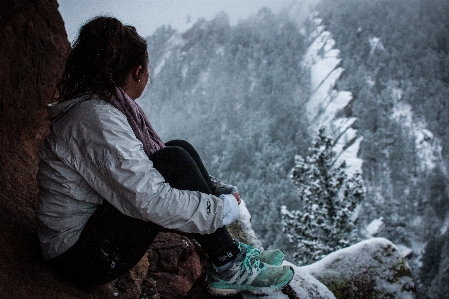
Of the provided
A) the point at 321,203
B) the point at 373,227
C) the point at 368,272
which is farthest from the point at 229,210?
the point at 373,227

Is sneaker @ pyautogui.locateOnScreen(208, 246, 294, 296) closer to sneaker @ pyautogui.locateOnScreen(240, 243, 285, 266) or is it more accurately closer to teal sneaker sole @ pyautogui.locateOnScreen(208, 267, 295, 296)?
teal sneaker sole @ pyautogui.locateOnScreen(208, 267, 295, 296)

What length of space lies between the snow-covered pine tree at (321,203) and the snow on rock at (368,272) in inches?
266

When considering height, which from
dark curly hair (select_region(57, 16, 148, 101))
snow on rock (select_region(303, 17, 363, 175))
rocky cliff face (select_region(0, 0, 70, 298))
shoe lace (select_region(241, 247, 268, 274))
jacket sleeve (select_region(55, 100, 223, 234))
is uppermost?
snow on rock (select_region(303, 17, 363, 175))

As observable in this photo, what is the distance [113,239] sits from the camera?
1295mm

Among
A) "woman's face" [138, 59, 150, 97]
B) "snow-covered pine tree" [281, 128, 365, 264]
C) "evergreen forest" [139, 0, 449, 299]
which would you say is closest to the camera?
"woman's face" [138, 59, 150, 97]

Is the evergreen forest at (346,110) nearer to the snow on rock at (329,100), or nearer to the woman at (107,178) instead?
the snow on rock at (329,100)

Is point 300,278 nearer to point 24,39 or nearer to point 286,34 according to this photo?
point 24,39

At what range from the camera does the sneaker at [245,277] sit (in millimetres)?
1638

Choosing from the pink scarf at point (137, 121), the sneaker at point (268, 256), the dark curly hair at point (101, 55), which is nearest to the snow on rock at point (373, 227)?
the sneaker at point (268, 256)

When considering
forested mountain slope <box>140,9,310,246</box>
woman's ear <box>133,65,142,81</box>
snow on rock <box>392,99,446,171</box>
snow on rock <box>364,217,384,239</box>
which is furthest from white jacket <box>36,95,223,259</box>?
snow on rock <box>392,99,446,171</box>

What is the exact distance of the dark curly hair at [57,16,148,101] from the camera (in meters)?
1.31

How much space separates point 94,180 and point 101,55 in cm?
53

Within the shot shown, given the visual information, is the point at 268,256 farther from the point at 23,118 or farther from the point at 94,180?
the point at 23,118

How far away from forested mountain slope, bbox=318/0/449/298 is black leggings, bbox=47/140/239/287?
23492mm
